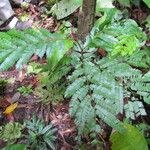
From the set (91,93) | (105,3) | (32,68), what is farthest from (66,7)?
(91,93)

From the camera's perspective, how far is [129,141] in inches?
102

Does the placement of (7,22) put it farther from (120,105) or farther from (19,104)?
(120,105)

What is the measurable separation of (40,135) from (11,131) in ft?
1.09

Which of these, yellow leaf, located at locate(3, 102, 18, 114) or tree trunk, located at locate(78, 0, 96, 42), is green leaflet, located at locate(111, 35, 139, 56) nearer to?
tree trunk, located at locate(78, 0, 96, 42)

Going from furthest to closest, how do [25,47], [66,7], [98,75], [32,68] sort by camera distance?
[66,7], [32,68], [98,75], [25,47]

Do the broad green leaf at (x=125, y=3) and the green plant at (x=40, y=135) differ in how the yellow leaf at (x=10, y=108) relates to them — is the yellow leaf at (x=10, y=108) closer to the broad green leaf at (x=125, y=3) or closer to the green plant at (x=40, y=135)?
the green plant at (x=40, y=135)

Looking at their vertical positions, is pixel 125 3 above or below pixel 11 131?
above

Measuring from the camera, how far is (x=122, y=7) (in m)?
4.15

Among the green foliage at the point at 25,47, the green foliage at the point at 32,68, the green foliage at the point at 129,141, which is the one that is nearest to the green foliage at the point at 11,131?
the green foliage at the point at 32,68

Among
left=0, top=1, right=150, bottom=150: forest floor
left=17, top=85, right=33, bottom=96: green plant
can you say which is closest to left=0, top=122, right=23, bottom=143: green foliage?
left=0, top=1, right=150, bottom=150: forest floor

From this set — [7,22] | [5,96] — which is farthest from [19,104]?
[7,22]

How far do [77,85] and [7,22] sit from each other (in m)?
2.66

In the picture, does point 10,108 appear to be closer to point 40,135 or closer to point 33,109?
point 33,109

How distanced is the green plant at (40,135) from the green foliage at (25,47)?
1.39m
